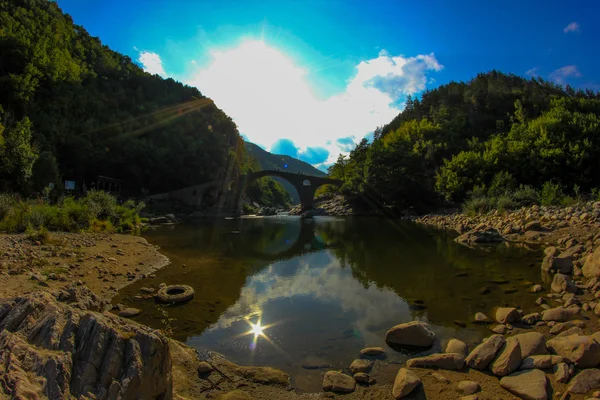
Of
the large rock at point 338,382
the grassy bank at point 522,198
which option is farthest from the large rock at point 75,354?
the grassy bank at point 522,198

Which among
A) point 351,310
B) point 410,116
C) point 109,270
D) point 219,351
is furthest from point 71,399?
point 410,116

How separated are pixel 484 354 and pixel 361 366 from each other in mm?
2018

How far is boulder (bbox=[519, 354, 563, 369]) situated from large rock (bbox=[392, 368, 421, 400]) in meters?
1.76

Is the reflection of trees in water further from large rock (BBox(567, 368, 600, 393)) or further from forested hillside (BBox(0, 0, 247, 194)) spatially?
forested hillside (BBox(0, 0, 247, 194))

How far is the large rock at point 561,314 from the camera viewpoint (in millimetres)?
7024

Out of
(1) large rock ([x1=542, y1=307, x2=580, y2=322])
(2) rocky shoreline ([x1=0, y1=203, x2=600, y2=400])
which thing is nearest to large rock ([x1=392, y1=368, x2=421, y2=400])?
(2) rocky shoreline ([x1=0, y1=203, x2=600, y2=400])

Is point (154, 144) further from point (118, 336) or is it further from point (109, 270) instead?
point (118, 336)

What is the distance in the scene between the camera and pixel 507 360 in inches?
201

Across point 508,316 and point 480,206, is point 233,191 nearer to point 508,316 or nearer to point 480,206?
point 480,206

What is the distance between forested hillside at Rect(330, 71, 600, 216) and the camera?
111 feet

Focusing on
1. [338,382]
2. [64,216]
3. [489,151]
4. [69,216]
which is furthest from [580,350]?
[489,151]

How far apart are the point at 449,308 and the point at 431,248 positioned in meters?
10.2

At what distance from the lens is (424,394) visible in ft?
15.6

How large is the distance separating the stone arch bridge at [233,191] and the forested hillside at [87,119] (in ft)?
10.2
